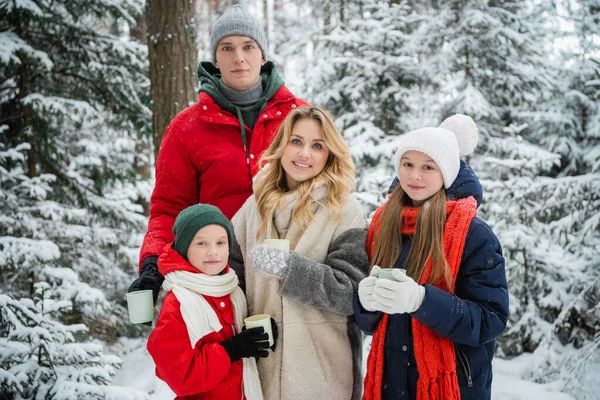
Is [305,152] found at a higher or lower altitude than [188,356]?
higher

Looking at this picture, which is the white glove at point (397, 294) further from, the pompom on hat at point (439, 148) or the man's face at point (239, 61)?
the man's face at point (239, 61)

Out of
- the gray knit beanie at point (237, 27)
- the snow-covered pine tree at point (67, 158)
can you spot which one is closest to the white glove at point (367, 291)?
the gray knit beanie at point (237, 27)

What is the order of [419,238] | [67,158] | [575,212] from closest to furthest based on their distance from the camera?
[419,238] < [575,212] < [67,158]

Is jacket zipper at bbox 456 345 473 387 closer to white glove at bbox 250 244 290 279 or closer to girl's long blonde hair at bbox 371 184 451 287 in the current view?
girl's long blonde hair at bbox 371 184 451 287

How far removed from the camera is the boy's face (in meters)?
2.36

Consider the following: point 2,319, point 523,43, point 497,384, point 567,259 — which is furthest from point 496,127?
point 2,319

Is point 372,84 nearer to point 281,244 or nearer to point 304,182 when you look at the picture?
point 304,182

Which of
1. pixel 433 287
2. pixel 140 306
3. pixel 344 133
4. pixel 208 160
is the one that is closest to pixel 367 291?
pixel 433 287

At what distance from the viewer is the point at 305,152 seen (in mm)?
2586

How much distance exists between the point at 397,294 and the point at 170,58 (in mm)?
4087

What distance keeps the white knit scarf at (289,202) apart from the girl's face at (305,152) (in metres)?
0.10

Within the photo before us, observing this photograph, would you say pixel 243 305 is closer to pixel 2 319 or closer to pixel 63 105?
pixel 2 319

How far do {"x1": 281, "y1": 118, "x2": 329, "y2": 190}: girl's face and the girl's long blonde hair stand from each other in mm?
495

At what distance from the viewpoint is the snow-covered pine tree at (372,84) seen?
8.05 meters
